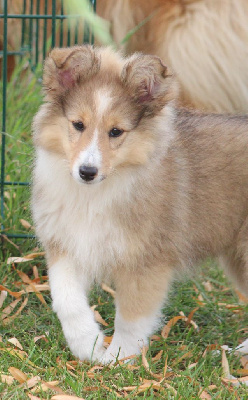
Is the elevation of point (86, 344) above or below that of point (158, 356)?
above

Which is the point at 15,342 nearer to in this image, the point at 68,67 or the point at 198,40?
the point at 68,67

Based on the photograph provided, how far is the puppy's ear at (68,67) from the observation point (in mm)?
2406

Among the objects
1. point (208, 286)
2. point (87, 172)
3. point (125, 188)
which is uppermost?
point (87, 172)

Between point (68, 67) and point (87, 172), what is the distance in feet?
1.60

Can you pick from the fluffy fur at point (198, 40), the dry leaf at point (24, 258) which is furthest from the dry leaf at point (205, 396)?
the fluffy fur at point (198, 40)

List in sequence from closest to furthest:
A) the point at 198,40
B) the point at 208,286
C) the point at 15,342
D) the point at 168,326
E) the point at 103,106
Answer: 1. the point at 103,106
2. the point at 15,342
3. the point at 168,326
4. the point at 208,286
5. the point at 198,40

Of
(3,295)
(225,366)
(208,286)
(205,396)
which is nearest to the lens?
(205,396)

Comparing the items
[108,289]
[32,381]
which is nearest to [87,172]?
[32,381]

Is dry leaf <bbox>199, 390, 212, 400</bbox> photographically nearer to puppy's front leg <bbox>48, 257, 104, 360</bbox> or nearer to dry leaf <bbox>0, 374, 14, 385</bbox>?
puppy's front leg <bbox>48, 257, 104, 360</bbox>

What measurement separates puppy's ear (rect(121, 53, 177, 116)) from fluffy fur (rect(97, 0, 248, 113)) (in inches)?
71.2

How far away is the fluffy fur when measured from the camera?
415 centimetres

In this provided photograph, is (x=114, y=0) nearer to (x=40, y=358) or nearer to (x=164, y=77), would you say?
(x=164, y=77)

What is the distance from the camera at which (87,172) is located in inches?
86.9

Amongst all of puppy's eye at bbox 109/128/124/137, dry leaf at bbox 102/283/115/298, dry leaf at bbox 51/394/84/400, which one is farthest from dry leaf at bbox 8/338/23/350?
puppy's eye at bbox 109/128/124/137
